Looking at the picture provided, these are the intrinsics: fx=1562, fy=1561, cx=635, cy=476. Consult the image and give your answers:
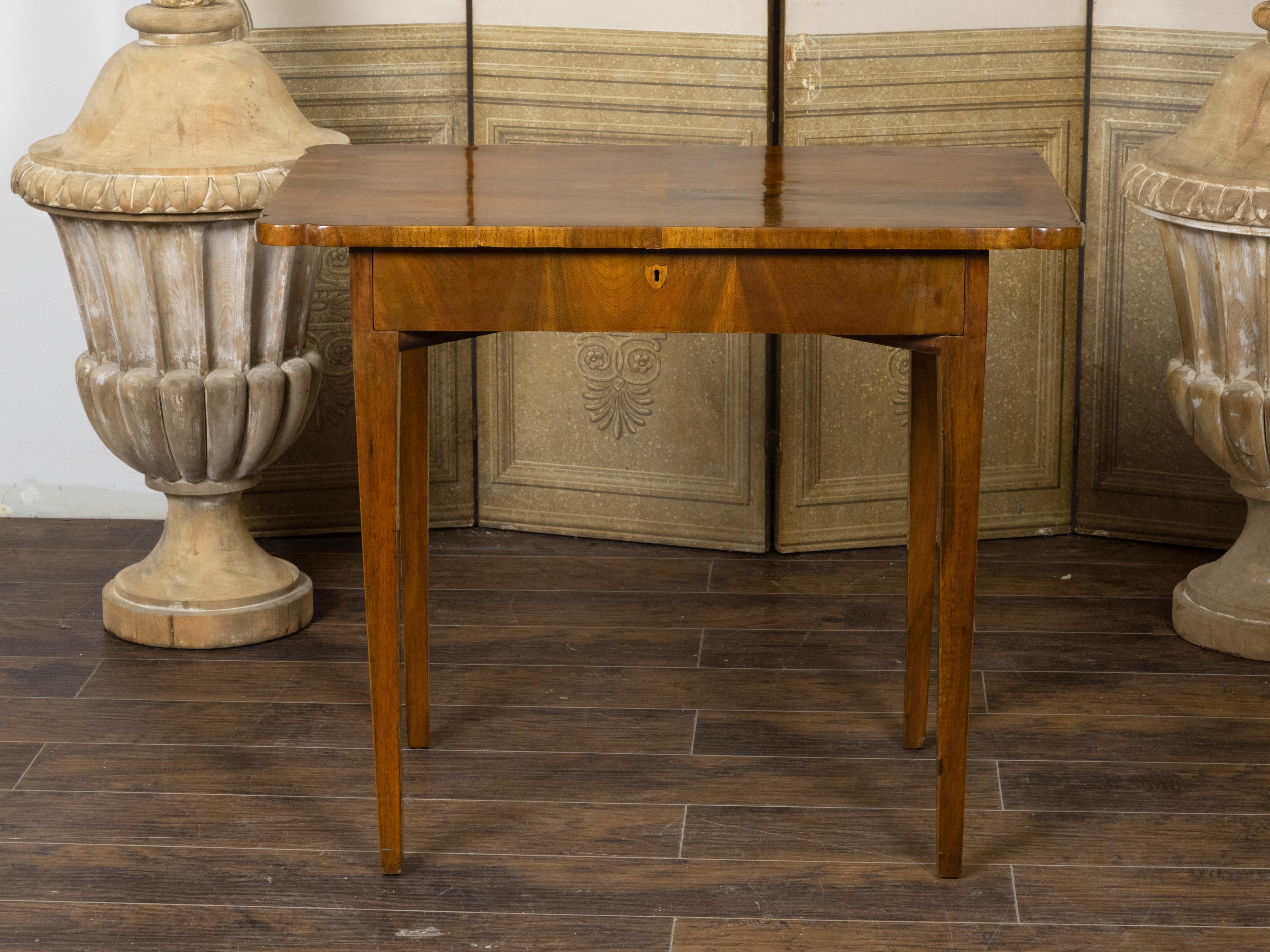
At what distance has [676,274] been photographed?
1928 millimetres

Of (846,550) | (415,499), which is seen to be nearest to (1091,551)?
(846,550)

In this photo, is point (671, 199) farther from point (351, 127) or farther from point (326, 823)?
point (351, 127)

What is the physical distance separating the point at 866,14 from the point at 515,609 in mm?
1410

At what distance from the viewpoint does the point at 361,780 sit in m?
2.44

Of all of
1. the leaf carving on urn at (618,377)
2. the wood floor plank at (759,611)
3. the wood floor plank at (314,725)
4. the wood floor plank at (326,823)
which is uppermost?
the leaf carving on urn at (618,377)

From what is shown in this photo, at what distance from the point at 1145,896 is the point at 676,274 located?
3.46ft

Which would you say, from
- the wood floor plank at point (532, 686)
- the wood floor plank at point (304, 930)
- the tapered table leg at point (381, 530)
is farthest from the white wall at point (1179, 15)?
the wood floor plank at point (304, 930)

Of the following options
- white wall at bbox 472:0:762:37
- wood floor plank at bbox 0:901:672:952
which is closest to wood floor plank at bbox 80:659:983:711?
wood floor plank at bbox 0:901:672:952

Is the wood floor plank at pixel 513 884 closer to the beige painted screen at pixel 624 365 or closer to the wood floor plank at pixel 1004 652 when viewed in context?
the wood floor plank at pixel 1004 652

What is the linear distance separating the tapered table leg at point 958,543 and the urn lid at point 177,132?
1303 millimetres

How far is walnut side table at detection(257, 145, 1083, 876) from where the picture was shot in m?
1.89

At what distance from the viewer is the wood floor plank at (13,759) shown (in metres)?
2.44

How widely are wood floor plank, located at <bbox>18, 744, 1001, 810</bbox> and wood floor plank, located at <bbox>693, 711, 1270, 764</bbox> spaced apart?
0.04 m

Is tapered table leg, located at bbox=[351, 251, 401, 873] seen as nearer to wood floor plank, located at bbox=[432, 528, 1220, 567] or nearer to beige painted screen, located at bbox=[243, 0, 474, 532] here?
wood floor plank, located at bbox=[432, 528, 1220, 567]
